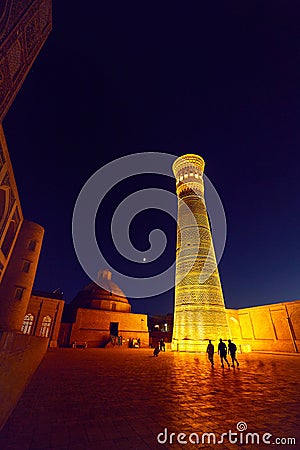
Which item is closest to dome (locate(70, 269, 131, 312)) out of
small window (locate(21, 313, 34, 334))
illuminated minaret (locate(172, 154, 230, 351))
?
small window (locate(21, 313, 34, 334))

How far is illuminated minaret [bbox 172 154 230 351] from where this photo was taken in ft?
58.1

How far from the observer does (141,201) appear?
33.4 metres

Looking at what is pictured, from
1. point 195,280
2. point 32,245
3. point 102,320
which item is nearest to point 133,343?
point 102,320

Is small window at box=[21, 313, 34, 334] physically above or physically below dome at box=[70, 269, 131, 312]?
below

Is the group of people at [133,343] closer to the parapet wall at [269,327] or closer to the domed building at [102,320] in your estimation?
the domed building at [102,320]

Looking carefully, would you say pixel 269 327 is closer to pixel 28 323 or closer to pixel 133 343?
pixel 133 343

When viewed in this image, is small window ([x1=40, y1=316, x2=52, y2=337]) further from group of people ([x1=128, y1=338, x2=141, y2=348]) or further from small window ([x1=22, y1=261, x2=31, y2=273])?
group of people ([x1=128, y1=338, x2=141, y2=348])

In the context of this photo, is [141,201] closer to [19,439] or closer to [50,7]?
[50,7]

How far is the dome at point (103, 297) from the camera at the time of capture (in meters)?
28.0

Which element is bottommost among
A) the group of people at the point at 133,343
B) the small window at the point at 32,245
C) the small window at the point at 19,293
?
the group of people at the point at 133,343

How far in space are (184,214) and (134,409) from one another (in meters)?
20.0

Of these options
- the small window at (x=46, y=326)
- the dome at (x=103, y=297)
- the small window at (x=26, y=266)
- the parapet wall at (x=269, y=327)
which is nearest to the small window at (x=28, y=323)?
the small window at (x=46, y=326)

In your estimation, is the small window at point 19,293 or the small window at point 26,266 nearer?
the small window at point 19,293

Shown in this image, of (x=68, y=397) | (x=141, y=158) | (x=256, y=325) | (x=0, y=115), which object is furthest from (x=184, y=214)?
(x=68, y=397)
